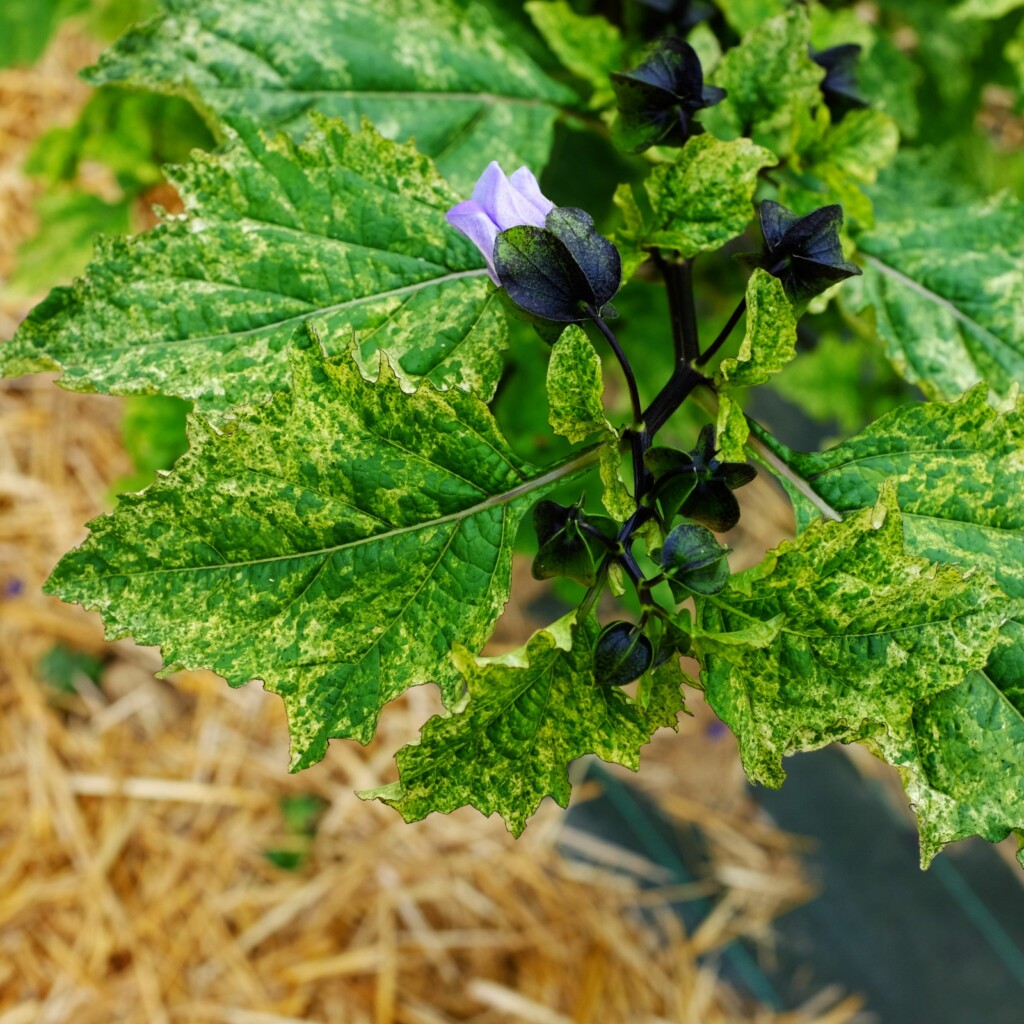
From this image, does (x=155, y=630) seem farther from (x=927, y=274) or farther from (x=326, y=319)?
(x=927, y=274)

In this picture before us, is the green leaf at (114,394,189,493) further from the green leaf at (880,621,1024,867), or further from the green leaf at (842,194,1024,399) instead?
the green leaf at (880,621,1024,867)

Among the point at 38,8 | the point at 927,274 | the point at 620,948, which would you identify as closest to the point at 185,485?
the point at 927,274

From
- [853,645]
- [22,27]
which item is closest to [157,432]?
[22,27]

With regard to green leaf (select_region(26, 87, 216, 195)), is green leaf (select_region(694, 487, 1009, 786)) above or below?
above

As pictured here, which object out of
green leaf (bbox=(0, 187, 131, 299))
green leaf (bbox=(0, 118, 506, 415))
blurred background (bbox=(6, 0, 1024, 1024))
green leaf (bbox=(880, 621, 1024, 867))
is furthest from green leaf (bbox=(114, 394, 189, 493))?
green leaf (bbox=(880, 621, 1024, 867))

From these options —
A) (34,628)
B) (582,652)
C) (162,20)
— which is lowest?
(34,628)

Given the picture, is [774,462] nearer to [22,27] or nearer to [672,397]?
[672,397]
